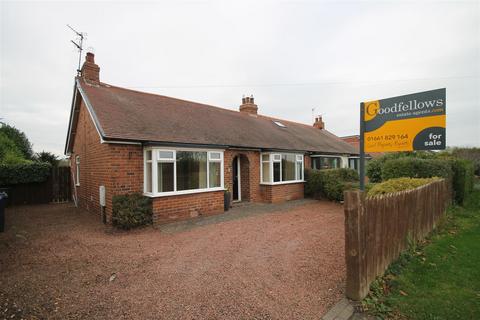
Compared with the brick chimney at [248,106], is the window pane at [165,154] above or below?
below

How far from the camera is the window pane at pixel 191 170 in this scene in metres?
8.77

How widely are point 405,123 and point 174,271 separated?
6212mm

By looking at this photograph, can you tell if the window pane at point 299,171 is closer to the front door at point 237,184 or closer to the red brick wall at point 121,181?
the front door at point 237,184

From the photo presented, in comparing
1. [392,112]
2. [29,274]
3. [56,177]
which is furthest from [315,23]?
[56,177]

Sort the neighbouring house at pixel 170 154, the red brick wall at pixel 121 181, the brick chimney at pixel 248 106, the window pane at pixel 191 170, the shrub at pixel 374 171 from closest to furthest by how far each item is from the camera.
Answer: the red brick wall at pixel 121 181, the neighbouring house at pixel 170 154, the window pane at pixel 191 170, the shrub at pixel 374 171, the brick chimney at pixel 248 106

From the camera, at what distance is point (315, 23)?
10.1m

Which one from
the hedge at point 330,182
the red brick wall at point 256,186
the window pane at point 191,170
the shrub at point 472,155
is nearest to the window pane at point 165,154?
the window pane at point 191,170

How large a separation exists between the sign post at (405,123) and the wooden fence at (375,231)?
1.17 m

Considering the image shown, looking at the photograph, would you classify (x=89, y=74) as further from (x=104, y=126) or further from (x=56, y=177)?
(x=56, y=177)

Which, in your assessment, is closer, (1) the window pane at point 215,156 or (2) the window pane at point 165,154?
(2) the window pane at point 165,154

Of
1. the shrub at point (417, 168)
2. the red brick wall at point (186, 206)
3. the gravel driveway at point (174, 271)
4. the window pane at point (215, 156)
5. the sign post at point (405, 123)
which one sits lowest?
the gravel driveway at point (174, 271)

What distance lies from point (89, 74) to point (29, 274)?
949cm

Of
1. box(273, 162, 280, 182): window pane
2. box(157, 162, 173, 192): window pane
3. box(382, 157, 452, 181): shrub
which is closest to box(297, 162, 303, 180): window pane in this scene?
box(273, 162, 280, 182): window pane

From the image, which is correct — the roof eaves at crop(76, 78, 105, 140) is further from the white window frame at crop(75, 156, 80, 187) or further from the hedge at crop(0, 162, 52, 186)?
the hedge at crop(0, 162, 52, 186)
